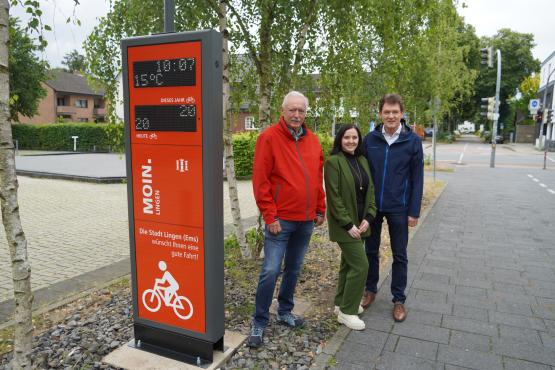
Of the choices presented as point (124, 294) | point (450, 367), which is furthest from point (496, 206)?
point (124, 294)

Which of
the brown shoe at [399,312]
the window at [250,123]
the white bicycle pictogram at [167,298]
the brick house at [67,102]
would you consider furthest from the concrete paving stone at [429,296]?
the brick house at [67,102]

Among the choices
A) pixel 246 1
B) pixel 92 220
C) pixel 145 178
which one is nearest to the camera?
pixel 145 178

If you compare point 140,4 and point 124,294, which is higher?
point 140,4

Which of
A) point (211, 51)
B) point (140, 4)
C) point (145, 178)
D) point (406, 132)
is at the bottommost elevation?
point (145, 178)

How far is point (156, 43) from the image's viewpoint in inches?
118

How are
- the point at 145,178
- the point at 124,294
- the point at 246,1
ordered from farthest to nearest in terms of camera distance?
the point at 246,1 < the point at 124,294 < the point at 145,178

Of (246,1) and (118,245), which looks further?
(118,245)

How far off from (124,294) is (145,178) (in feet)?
6.74

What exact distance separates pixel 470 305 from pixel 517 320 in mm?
465

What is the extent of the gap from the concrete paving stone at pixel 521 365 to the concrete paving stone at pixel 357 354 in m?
0.95

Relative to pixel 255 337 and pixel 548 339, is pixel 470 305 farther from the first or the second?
pixel 255 337

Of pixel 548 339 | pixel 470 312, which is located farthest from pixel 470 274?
pixel 548 339

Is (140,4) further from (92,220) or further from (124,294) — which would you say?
(92,220)

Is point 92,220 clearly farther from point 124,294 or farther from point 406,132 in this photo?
point 406,132
